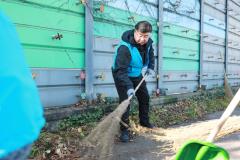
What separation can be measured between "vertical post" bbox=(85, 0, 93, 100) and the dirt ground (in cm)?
108

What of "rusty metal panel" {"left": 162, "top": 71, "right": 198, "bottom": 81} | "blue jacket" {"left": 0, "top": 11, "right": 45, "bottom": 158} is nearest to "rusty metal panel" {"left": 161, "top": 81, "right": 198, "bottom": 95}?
"rusty metal panel" {"left": 162, "top": 71, "right": 198, "bottom": 81}

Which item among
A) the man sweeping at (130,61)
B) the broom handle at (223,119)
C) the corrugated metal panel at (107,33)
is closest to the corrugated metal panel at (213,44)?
the corrugated metal panel at (107,33)

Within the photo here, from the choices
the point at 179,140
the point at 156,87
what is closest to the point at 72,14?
the point at 179,140

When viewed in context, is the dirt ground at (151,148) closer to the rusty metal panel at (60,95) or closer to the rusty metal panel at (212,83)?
the rusty metal panel at (60,95)

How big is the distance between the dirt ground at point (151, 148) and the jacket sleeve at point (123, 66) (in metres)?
0.80

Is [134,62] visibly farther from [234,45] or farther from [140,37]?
[234,45]

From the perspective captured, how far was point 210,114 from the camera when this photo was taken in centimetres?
982

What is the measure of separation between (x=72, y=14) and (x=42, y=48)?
2.80ft

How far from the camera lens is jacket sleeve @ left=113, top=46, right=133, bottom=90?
238 inches

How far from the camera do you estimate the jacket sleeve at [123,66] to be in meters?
6.04

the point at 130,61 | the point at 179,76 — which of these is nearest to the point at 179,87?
the point at 179,76

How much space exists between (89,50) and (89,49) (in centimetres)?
2

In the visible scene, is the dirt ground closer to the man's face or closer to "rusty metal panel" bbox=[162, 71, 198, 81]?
the man's face

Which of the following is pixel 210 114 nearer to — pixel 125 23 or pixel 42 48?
pixel 125 23
